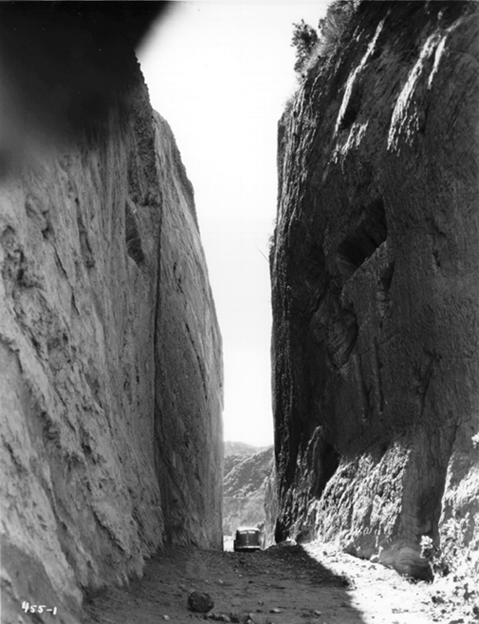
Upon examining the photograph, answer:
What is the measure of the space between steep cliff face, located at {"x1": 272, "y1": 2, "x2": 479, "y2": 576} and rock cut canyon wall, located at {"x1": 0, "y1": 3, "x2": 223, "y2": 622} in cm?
292

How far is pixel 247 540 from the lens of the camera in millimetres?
25719

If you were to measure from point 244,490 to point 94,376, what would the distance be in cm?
6452

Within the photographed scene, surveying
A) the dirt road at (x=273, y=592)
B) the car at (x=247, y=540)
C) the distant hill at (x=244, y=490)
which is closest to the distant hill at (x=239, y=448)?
the distant hill at (x=244, y=490)

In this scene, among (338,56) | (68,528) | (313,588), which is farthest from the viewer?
(338,56)

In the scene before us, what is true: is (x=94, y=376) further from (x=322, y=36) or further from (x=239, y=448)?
(x=239, y=448)

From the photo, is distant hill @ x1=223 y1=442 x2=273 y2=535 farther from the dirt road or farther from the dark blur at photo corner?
the dark blur at photo corner

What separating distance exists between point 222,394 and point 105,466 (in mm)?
20213

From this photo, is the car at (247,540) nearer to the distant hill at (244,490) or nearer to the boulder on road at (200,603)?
the boulder on road at (200,603)

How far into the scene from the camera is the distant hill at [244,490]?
228ft

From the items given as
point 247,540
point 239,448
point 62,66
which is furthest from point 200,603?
point 239,448

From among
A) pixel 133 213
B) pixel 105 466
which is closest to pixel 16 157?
pixel 105 466

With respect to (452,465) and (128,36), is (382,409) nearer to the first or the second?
(452,465)

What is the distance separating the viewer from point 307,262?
56.6 ft

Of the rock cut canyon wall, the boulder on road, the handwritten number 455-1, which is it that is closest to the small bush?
the rock cut canyon wall
